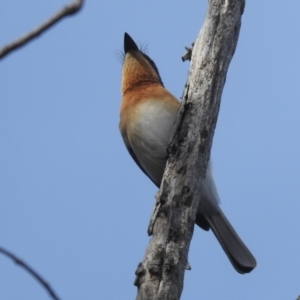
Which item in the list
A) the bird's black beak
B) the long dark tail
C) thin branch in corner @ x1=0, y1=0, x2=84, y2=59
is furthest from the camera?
the bird's black beak


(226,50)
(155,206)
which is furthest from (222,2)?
(155,206)

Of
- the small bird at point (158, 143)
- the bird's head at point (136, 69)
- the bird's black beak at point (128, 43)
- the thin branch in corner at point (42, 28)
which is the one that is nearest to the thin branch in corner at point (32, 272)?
the thin branch in corner at point (42, 28)

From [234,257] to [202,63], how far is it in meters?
1.73

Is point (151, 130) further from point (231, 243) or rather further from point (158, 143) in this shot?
point (231, 243)

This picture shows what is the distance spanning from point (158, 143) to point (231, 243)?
3.51ft

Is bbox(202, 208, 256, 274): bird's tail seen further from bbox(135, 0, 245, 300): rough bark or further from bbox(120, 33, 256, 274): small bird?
bbox(135, 0, 245, 300): rough bark

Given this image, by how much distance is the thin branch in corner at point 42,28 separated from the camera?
4.55 feet

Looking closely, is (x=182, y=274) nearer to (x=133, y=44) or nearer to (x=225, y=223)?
(x=225, y=223)

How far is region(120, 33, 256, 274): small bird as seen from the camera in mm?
5176

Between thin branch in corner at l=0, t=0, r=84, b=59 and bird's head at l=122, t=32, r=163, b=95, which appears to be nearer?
thin branch in corner at l=0, t=0, r=84, b=59

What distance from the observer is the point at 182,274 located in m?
3.49

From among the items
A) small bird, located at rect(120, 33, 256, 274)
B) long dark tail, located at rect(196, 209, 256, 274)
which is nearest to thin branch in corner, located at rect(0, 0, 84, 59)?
small bird, located at rect(120, 33, 256, 274)

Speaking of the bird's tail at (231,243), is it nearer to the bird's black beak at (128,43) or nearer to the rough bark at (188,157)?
the rough bark at (188,157)

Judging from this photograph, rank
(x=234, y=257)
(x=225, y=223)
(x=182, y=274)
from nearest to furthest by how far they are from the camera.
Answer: (x=182, y=274)
(x=234, y=257)
(x=225, y=223)
